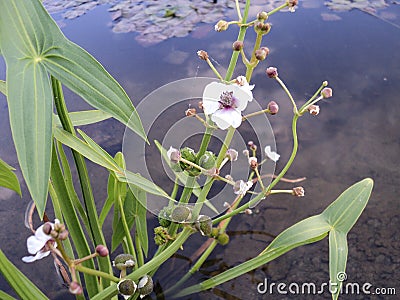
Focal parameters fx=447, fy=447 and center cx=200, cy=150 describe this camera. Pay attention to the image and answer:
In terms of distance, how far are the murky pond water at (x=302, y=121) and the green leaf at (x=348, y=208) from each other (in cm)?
32

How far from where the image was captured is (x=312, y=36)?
6.84 ft

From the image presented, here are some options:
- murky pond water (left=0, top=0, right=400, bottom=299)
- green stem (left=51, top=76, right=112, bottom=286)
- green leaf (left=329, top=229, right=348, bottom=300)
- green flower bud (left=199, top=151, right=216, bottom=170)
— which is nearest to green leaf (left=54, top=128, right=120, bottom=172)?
green stem (left=51, top=76, right=112, bottom=286)

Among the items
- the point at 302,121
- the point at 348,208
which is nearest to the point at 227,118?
the point at 348,208

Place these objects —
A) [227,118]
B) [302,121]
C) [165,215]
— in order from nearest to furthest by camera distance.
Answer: [227,118], [165,215], [302,121]

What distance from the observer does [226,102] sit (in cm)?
64

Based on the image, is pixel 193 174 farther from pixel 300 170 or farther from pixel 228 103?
pixel 300 170

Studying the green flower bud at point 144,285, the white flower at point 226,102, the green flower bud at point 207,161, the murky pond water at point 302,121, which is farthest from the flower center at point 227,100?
the murky pond water at point 302,121

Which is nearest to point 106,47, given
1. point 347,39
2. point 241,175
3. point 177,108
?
point 177,108

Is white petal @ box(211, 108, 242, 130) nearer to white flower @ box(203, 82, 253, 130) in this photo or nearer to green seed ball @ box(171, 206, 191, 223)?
white flower @ box(203, 82, 253, 130)

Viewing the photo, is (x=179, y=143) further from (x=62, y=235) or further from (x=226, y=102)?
(x=62, y=235)

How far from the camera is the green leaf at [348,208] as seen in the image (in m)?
0.84

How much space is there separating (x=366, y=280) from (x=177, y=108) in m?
0.89

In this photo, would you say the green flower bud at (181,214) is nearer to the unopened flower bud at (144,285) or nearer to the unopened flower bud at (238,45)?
the unopened flower bud at (144,285)

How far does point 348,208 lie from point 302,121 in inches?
30.7
